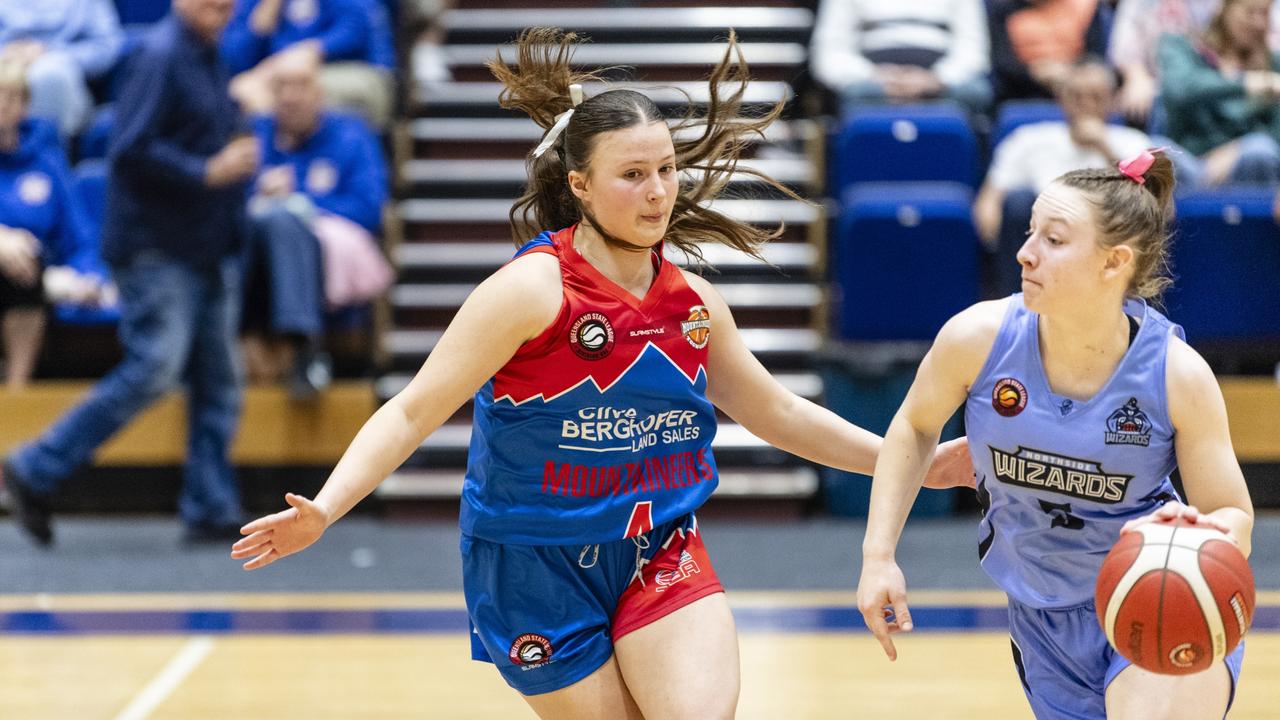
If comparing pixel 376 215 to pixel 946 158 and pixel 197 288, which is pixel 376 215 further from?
pixel 946 158

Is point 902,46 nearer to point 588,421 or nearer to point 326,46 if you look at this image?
point 326,46

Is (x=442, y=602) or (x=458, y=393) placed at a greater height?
(x=458, y=393)

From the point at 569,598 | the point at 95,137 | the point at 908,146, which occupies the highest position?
the point at 569,598

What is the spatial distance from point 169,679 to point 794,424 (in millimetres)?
2210

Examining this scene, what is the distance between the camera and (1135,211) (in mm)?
2586

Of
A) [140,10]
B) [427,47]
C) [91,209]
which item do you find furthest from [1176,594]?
[140,10]

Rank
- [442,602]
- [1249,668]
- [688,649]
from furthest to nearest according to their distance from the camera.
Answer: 1. [442,602]
2. [1249,668]
3. [688,649]

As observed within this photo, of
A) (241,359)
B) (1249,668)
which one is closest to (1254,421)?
(1249,668)

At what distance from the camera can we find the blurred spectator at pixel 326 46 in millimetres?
7223

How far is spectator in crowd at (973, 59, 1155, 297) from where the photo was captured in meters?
6.03

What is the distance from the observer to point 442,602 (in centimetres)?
516

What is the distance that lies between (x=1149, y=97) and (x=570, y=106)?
4.67 meters

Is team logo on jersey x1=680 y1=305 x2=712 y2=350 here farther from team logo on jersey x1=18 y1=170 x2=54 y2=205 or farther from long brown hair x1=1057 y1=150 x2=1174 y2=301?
team logo on jersey x1=18 y1=170 x2=54 y2=205

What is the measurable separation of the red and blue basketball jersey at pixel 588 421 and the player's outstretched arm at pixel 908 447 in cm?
35
